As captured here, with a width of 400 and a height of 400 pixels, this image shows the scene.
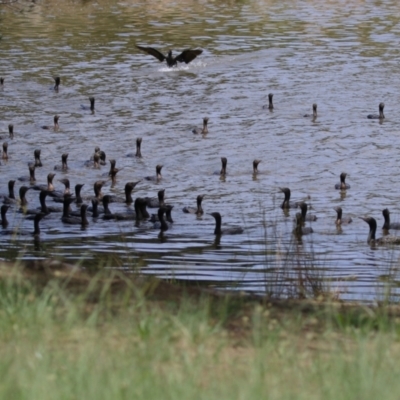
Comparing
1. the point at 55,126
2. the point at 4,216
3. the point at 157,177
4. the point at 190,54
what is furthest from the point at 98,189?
the point at 190,54

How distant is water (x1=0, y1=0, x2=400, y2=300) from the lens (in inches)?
611

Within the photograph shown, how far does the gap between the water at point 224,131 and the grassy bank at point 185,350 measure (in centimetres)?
204

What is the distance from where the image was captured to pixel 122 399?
552 centimetres

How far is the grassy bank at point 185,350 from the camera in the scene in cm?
568

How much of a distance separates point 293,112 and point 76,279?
21841 millimetres

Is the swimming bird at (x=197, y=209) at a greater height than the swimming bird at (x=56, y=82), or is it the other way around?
the swimming bird at (x=56, y=82)

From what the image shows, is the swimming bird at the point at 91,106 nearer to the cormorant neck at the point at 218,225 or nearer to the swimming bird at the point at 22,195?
the swimming bird at the point at 22,195

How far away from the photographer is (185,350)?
6.45 meters

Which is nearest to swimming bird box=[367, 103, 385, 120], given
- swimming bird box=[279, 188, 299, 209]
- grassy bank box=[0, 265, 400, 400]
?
swimming bird box=[279, 188, 299, 209]

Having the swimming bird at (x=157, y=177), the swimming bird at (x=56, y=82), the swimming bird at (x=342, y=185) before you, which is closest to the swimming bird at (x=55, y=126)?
the swimming bird at (x=56, y=82)

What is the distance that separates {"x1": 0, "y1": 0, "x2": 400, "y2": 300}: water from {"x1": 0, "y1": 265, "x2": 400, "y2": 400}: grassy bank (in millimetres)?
2045

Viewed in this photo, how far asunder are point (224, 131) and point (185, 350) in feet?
70.8

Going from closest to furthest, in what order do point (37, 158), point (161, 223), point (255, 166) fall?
point (161, 223), point (255, 166), point (37, 158)

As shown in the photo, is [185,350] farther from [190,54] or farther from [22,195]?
[190,54]
